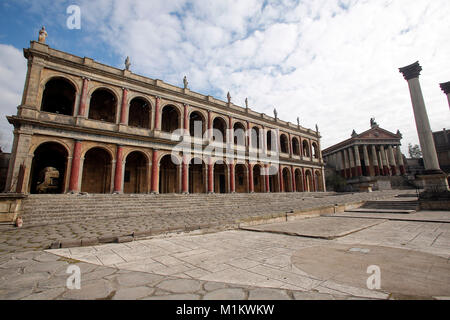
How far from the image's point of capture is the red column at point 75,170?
46.2 ft

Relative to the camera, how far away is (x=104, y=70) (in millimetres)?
16641

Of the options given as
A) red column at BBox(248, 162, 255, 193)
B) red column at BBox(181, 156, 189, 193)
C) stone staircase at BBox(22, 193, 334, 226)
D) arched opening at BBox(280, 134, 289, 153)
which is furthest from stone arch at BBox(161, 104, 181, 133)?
arched opening at BBox(280, 134, 289, 153)

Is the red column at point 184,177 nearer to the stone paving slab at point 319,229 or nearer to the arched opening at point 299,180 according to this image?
the stone paving slab at point 319,229

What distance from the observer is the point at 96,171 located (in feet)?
59.0

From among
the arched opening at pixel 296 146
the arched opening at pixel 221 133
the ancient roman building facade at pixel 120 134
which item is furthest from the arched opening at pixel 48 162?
the arched opening at pixel 296 146

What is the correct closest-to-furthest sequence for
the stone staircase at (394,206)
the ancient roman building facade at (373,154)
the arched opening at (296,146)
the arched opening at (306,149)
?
the stone staircase at (394,206) < the arched opening at (296,146) < the arched opening at (306,149) < the ancient roman building facade at (373,154)

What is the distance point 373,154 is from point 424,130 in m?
28.2

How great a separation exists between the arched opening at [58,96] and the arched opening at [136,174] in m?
6.59

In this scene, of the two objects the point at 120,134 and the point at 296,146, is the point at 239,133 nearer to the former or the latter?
the point at 296,146

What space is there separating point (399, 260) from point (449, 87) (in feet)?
70.9

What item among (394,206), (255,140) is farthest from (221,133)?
(394,206)

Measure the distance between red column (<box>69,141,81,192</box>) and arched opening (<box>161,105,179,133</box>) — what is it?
904 centimetres

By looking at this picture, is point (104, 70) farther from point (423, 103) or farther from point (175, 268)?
point (423, 103)
